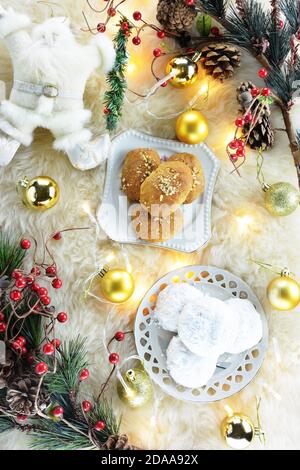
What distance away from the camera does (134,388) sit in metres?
1.15

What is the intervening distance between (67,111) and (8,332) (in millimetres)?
483

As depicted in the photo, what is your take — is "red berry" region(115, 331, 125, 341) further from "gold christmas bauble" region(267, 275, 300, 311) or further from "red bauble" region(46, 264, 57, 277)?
"gold christmas bauble" region(267, 275, 300, 311)

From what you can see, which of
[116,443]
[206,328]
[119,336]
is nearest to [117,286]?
[119,336]

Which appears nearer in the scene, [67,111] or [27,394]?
[27,394]

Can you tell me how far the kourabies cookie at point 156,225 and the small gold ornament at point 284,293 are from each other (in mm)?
243

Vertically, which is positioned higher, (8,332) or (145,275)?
(145,275)

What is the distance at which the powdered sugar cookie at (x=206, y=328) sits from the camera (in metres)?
1.08

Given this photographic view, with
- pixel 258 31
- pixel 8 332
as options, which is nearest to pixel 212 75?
pixel 258 31

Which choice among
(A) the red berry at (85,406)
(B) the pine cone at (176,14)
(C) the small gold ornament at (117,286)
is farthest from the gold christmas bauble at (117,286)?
(B) the pine cone at (176,14)

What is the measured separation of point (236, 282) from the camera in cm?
120

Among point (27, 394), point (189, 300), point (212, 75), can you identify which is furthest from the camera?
point (212, 75)

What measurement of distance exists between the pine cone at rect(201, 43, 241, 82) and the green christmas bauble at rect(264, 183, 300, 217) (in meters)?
0.29
